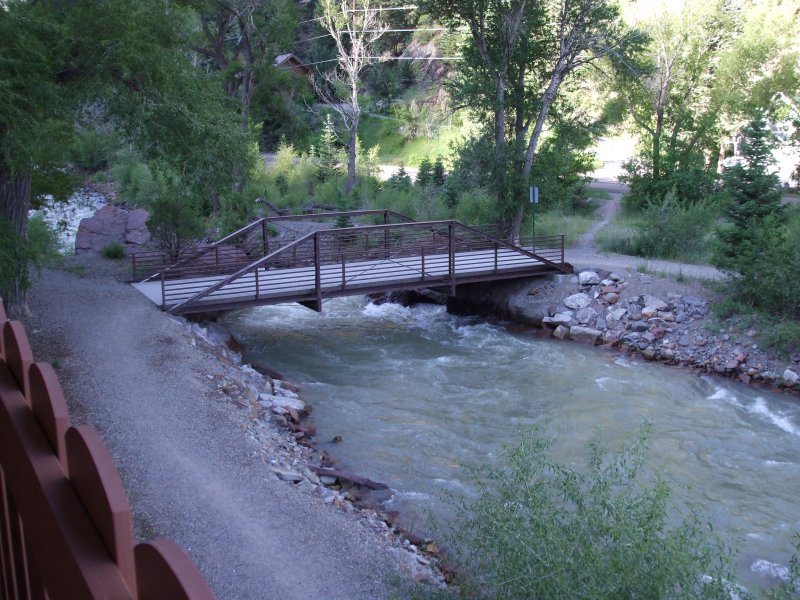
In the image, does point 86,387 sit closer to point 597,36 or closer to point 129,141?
point 129,141

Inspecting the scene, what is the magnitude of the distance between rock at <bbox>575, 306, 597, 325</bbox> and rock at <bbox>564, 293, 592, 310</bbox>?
0.19m

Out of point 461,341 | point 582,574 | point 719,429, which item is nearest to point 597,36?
point 461,341

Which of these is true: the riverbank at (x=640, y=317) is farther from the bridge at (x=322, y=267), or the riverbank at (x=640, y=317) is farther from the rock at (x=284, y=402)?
the rock at (x=284, y=402)

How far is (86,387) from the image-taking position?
12.6 meters

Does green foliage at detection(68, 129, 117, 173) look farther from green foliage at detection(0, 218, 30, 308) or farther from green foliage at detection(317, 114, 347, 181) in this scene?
green foliage at detection(0, 218, 30, 308)

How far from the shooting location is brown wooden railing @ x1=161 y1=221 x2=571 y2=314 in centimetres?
1858

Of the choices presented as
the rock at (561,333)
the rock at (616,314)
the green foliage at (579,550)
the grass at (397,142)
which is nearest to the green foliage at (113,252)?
the rock at (561,333)

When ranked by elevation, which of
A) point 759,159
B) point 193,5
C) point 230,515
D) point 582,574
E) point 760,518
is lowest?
point 760,518

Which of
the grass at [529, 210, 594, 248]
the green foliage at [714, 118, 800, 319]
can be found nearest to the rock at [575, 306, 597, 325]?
the green foliage at [714, 118, 800, 319]

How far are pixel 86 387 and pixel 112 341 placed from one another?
8.64ft

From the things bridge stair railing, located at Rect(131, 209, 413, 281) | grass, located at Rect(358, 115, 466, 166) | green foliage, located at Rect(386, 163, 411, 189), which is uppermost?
grass, located at Rect(358, 115, 466, 166)

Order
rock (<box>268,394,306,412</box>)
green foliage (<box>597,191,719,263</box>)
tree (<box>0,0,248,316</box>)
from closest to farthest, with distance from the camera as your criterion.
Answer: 1. tree (<box>0,0,248,316</box>)
2. rock (<box>268,394,306,412</box>)
3. green foliage (<box>597,191,719,263</box>)

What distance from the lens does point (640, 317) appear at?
66.9ft

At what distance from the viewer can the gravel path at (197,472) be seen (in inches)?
319
